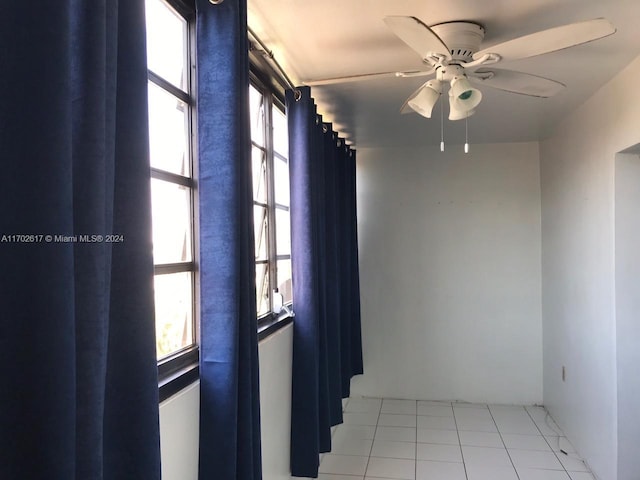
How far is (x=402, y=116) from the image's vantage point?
11.0ft

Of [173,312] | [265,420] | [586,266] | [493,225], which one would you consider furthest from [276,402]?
[493,225]

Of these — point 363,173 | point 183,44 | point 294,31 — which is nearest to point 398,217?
point 363,173

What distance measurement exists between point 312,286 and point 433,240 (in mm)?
2235

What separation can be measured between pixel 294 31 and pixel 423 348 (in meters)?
3.29

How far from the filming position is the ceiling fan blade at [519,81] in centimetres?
195

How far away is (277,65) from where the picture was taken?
7.14 feet

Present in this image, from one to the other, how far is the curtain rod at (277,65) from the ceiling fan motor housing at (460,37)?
2.26 feet

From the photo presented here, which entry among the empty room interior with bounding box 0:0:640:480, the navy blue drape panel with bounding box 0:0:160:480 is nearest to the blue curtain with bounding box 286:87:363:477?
the empty room interior with bounding box 0:0:640:480

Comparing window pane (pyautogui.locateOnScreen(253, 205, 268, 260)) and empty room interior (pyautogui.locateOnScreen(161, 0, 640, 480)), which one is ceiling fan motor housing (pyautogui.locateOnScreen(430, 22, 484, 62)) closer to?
empty room interior (pyautogui.locateOnScreen(161, 0, 640, 480))

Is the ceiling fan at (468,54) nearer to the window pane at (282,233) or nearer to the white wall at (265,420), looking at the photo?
the window pane at (282,233)

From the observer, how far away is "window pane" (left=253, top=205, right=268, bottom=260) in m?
2.52

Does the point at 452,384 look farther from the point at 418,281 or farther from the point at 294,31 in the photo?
the point at 294,31

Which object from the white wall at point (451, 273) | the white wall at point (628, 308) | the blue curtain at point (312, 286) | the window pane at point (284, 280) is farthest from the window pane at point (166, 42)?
the white wall at point (451, 273)

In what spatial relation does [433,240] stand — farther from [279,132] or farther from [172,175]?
[172,175]
